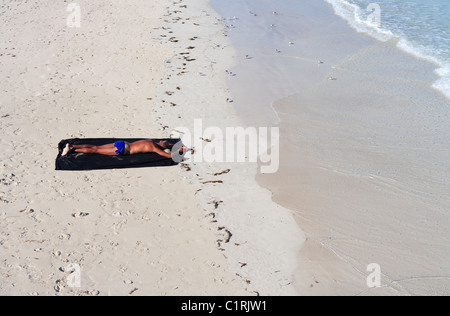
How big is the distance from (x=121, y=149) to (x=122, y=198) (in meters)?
1.21

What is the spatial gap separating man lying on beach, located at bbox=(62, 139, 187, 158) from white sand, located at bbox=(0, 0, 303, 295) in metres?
0.42

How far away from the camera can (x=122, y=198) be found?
24.1 feet

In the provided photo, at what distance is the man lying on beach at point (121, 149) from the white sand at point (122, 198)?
42 cm

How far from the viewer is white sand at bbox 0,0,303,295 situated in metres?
5.99

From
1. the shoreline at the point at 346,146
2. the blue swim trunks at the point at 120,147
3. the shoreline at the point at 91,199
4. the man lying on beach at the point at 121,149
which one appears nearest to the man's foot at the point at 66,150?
the man lying on beach at the point at 121,149

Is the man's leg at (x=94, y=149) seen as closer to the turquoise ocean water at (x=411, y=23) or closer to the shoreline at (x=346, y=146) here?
the shoreline at (x=346, y=146)

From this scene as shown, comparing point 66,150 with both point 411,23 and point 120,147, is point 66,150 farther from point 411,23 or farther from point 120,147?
point 411,23

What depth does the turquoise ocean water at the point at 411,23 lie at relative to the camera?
12.9 m

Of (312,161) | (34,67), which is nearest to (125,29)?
(34,67)

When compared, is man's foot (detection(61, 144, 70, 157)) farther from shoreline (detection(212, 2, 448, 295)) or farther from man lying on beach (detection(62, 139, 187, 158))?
shoreline (detection(212, 2, 448, 295))

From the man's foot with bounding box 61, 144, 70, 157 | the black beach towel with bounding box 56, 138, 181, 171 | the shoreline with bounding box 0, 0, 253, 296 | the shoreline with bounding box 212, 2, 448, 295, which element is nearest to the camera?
the shoreline with bounding box 0, 0, 253, 296

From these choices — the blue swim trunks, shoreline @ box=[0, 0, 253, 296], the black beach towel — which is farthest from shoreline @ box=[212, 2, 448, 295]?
the blue swim trunks

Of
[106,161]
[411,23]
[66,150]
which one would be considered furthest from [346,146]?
[411,23]
